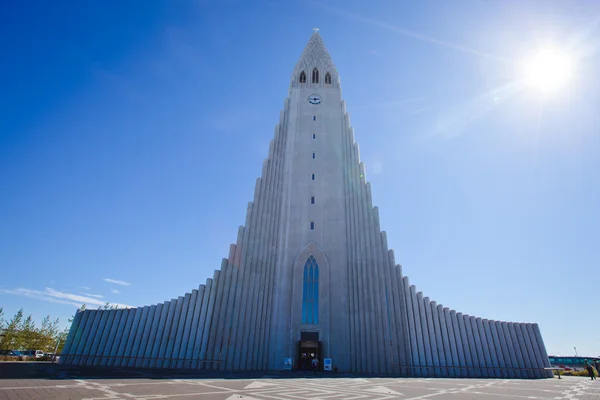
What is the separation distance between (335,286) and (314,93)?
24.7 m

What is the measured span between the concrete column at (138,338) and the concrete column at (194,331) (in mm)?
4660

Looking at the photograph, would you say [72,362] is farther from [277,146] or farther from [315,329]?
[277,146]

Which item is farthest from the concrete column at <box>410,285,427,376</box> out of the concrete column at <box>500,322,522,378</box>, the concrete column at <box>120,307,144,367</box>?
the concrete column at <box>120,307,144,367</box>

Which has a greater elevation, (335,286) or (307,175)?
(307,175)

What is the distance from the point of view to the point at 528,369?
2462cm

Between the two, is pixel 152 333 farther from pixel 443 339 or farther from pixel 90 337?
pixel 443 339

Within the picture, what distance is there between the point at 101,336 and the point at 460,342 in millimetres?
31590

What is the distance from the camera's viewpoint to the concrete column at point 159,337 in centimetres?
2517

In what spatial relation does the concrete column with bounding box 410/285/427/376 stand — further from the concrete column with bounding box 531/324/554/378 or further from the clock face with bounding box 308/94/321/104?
the clock face with bounding box 308/94/321/104

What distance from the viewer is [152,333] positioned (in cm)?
2647

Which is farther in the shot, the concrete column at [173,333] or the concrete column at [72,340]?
the concrete column at [72,340]

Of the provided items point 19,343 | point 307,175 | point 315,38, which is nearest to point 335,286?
point 307,175

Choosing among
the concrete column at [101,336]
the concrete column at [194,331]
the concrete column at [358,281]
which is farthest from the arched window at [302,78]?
the concrete column at [101,336]

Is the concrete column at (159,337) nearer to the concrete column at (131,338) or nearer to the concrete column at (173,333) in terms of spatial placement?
the concrete column at (173,333)
